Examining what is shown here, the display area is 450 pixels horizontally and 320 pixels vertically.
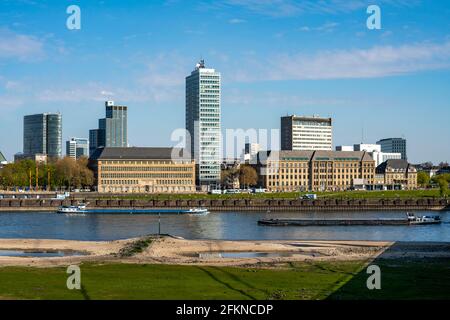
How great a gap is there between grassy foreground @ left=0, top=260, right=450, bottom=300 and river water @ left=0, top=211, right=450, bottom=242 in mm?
28710

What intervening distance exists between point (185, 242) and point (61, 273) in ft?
74.9

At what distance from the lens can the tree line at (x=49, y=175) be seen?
180m

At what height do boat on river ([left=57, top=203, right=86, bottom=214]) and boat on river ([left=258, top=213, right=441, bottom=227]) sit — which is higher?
boat on river ([left=57, top=203, right=86, bottom=214])

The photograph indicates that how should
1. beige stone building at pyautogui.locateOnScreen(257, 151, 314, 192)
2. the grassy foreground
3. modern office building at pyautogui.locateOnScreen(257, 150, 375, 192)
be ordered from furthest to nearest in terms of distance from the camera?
modern office building at pyautogui.locateOnScreen(257, 150, 375, 192) → beige stone building at pyautogui.locateOnScreen(257, 151, 314, 192) → the grassy foreground

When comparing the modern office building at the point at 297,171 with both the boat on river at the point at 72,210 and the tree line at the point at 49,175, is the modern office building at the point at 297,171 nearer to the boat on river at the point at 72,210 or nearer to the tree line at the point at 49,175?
the tree line at the point at 49,175

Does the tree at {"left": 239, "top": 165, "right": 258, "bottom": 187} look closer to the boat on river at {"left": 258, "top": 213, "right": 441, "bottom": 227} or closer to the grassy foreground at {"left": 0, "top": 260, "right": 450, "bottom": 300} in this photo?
the boat on river at {"left": 258, "top": 213, "right": 441, "bottom": 227}

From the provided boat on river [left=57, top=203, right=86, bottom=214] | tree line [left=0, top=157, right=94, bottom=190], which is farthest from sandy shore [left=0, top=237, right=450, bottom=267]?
tree line [left=0, top=157, right=94, bottom=190]

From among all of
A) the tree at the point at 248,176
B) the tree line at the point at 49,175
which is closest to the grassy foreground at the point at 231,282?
the tree line at the point at 49,175

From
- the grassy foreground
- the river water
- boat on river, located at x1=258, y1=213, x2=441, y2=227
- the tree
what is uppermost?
the tree

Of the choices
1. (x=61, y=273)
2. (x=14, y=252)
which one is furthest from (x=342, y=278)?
(x=14, y=252)

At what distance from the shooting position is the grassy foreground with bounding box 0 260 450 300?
3396 cm

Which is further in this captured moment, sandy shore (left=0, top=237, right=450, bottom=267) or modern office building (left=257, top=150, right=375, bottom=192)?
modern office building (left=257, top=150, right=375, bottom=192)

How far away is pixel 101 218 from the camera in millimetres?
107312

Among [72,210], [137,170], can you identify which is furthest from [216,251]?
[137,170]
